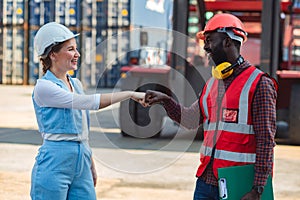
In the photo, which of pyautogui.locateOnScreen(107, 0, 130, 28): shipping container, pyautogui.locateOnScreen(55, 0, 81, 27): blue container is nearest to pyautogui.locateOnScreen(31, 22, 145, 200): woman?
pyautogui.locateOnScreen(107, 0, 130, 28): shipping container

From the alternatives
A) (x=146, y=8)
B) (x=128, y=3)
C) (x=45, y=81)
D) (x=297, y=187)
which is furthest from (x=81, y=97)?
(x=128, y=3)

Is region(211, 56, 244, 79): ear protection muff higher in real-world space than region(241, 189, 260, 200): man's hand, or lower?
higher

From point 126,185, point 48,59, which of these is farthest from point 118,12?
point 48,59

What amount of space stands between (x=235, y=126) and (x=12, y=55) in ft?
109

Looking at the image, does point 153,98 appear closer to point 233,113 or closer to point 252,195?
point 233,113

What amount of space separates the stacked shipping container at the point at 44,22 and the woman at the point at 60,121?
2792 cm

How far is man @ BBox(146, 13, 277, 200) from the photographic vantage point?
2.72 metres

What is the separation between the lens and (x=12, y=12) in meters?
35.0

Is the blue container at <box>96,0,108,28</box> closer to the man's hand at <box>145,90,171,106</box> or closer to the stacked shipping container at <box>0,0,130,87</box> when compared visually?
the stacked shipping container at <box>0,0,130,87</box>

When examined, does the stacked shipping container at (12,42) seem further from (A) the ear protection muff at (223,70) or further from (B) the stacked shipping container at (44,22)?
(A) the ear protection muff at (223,70)

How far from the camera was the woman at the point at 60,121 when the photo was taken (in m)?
3.02

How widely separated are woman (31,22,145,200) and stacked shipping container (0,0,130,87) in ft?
91.6

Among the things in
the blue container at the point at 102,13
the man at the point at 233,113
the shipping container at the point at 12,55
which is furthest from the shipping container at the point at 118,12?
the man at the point at 233,113

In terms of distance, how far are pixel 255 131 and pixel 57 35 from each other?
1.07m
